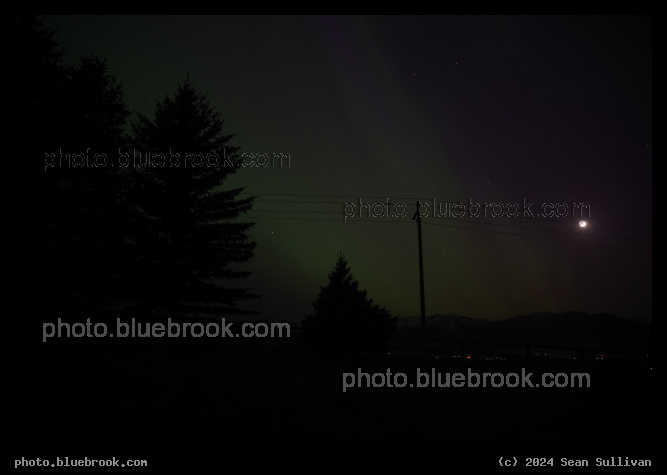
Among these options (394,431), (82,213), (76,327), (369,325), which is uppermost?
(82,213)

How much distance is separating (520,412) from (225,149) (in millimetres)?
21160

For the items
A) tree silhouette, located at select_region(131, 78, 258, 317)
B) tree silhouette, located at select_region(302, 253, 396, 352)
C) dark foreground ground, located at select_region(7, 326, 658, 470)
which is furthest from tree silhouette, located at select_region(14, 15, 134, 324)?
tree silhouette, located at select_region(302, 253, 396, 352)

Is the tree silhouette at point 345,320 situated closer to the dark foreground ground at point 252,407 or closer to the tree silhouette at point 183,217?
the tree silhouette at point 183,217

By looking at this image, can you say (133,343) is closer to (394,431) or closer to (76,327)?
(76,327)

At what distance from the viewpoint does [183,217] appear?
22.4 metres

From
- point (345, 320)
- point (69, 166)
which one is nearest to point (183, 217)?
point (69, 166)

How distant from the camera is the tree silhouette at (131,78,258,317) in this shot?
71.6 ft

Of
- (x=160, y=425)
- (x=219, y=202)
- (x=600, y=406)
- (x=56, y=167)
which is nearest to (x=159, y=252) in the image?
(x=219, y=202)

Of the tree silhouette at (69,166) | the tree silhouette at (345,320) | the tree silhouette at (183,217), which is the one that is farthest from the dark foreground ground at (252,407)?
the tree silhouette at (345,320)

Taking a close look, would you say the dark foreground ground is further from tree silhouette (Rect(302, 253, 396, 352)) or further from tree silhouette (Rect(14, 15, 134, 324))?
tree silhouette (Rect(302, 253, 396, 352))

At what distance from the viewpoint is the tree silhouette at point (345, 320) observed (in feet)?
100

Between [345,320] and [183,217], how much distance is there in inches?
555

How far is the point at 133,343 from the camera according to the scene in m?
8.24

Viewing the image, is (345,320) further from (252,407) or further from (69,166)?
(252,407)
